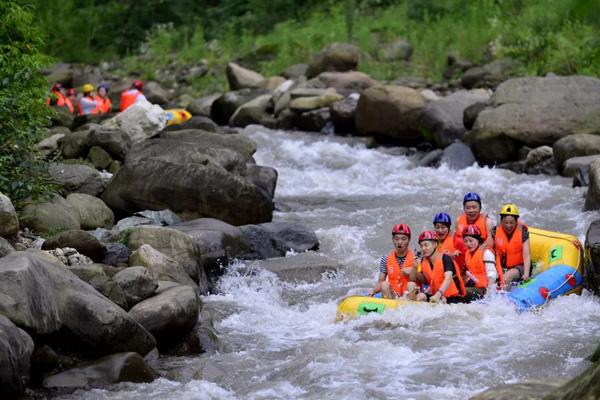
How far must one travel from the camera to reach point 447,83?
21141 millimetres

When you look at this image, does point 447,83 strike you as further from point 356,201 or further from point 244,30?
point 244,30

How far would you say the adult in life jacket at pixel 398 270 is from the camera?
28.1ft

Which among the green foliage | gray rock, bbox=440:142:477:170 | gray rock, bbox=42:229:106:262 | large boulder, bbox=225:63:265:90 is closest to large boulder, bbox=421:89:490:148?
gray rock, bbox=440:142:477:170

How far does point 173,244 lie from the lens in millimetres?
9148

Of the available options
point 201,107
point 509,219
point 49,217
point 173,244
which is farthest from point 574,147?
point 201,107

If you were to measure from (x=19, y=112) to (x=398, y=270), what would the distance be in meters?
4.15

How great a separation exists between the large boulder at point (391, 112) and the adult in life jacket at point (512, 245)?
842cm

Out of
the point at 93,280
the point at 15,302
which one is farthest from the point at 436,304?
the point at 15,302

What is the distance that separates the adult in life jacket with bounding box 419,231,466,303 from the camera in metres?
8.23

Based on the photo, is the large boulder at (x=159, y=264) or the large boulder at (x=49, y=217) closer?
the large boulder at (x=159, y=264)

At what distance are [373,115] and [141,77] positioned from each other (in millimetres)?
12783

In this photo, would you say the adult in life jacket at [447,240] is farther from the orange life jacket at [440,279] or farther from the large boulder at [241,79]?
the large boulder at [241,79]

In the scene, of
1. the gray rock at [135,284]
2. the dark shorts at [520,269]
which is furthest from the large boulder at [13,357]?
the dark shorts at [520,269]

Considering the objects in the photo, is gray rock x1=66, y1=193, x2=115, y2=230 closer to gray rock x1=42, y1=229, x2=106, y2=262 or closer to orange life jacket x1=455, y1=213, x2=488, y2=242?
gray rock x1=42, y1=229, x2=106, y2=262
